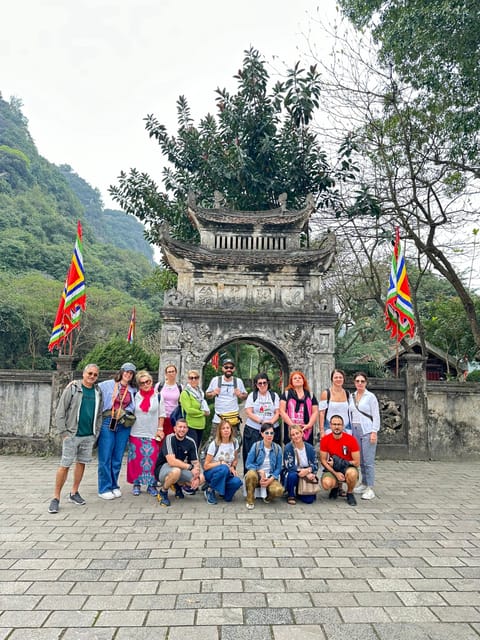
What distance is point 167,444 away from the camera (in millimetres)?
6246

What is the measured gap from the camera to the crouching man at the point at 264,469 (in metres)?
6.09

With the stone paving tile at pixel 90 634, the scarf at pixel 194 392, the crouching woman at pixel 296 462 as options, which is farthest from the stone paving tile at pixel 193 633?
the scarf at pixel 194 392

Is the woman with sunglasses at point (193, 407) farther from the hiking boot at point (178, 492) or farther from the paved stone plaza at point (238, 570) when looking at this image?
the paved stone plaza at point (238, 570)

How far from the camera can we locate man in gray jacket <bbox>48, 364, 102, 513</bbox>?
5938mm

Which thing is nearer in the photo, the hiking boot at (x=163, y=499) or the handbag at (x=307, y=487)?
the hiking boot at (x=163, y=499)

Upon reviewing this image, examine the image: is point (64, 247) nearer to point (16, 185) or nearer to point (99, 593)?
point (16, 185)

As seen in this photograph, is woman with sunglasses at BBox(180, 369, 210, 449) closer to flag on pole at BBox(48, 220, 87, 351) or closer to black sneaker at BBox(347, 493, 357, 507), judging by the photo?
black sneaker at BBox(347, 493, 357, 507)

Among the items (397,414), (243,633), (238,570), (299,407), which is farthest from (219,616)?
(397,414)

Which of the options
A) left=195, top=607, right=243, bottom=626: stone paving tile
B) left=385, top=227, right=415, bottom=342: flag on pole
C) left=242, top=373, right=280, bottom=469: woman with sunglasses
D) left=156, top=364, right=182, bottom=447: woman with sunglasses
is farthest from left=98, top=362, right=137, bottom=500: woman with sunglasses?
left=385, top=227, right=415, bottom=342: flag on pole

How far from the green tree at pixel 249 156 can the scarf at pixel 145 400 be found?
9598 millimetres

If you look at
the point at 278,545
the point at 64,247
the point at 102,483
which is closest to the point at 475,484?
the point at 278,545

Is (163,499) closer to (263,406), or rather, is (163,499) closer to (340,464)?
(263,406)

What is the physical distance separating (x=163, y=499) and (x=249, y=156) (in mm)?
12214

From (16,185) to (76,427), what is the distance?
2520 inches
